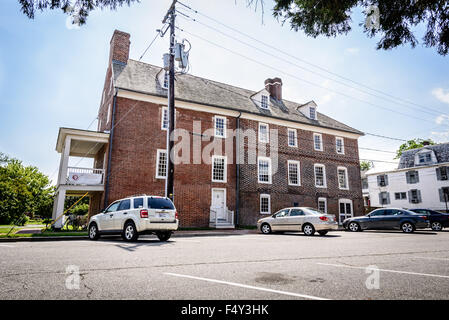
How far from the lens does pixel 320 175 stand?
1030 inches

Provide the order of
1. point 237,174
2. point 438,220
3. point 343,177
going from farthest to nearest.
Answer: point 343,177
point 237,174
point 438,220

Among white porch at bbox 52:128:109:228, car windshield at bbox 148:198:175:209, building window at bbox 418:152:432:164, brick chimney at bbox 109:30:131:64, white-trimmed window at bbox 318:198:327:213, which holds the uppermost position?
brick chimney at bbox 109:30:131:64

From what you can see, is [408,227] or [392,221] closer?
[408,227]

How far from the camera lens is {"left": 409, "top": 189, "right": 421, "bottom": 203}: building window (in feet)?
123

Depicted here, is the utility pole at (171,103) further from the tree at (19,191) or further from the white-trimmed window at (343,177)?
the white-trimmed window at (343,177)

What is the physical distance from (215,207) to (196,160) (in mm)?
3748

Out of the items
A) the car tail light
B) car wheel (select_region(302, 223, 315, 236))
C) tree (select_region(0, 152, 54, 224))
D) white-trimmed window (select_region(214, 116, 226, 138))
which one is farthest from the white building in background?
tree (select_region(0, 152, 54, 224))

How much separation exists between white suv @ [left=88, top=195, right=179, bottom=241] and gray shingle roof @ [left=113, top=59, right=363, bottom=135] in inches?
405

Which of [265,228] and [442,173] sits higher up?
[442,173]

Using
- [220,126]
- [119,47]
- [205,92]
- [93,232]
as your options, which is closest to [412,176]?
[220,126]

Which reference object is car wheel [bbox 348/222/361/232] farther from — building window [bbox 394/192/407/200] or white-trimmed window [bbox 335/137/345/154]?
building window [bbox 394/192/407/200]

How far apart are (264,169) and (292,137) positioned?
464 cm

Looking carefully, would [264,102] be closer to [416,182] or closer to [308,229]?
[308,229]

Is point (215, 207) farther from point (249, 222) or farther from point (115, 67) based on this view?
point (115, 67)
